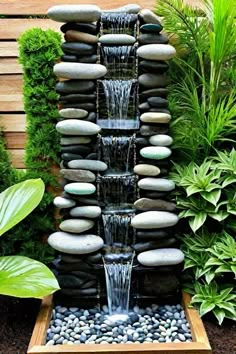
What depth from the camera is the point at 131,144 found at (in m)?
2.88

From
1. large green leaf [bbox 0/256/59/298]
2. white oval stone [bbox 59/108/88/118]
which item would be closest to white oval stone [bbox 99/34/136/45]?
white oval stone [bbox 59/108/88/118]

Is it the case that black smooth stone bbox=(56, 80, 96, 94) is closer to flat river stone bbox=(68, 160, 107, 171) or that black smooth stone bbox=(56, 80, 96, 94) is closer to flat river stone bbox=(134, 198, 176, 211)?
flat river stone bbox=(68, 160, 107, 171)

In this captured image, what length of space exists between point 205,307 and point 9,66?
6.52 feet

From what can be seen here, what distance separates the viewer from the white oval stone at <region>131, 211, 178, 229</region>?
2699 millimetres

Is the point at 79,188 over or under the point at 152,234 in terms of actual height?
over

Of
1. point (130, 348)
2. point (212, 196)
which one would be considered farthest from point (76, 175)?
point (130, 348)

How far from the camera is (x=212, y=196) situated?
8.70 feet

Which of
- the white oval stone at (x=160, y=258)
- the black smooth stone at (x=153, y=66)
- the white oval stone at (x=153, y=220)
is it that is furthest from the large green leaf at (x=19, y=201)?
the black smooth stone at (x=153, y=66)

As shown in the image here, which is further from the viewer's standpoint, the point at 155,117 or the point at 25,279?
the point at 155,117

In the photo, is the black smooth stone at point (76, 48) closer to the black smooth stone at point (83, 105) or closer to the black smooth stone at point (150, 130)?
the black smooth stone at point (83, 105)

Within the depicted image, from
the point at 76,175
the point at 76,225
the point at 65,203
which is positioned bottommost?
the point at 76,225

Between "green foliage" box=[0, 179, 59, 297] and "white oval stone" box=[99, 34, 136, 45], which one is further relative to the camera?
"white oval stone" box=[99, 34, 136, 45]

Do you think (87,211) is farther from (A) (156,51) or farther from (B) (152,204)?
(A) (156,51)

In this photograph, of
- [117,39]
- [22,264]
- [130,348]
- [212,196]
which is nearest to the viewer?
[130,348]
